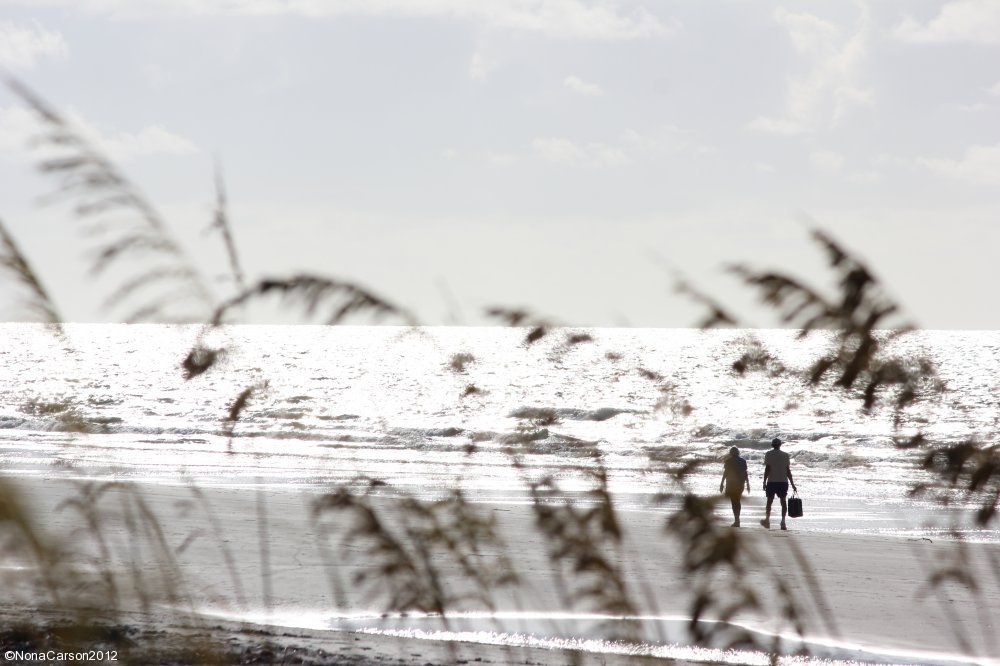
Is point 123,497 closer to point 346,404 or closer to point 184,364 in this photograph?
point 184,364

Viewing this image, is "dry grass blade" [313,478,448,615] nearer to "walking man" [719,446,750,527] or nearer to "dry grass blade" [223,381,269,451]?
"dry grass blade" [223,381,269,451]

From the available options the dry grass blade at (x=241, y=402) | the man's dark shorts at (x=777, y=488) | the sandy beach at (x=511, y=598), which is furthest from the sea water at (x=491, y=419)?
the man's dark shorts at (x=777, y=488)

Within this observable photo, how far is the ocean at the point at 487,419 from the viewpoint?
3429mm

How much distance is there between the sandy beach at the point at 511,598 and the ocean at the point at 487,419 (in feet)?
1.78

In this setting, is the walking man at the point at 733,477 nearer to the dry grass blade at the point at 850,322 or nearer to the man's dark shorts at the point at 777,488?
the dry grass blade at the point at 850,322

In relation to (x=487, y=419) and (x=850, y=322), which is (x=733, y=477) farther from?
(x=487, y=419)

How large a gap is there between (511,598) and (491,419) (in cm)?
5272

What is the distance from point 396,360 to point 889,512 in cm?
9697

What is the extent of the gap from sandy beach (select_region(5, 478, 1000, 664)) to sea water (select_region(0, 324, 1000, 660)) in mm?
534

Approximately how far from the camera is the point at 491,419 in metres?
62.2

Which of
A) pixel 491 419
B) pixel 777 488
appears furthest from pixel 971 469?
pixel 491 419

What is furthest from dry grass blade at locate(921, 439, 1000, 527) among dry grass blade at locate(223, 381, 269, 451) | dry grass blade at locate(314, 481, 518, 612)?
dry grass blade at locate(223, 381, 269, 451)

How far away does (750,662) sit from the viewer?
7.39 m

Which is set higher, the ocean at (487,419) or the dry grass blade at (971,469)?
the ocean at (487,419)
